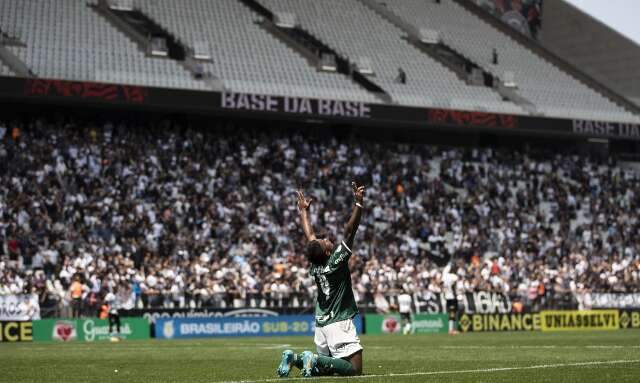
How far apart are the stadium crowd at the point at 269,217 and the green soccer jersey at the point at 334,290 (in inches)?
896

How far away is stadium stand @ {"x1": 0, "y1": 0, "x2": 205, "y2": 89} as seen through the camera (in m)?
51.5

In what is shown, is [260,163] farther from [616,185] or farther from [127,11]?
[616,185]

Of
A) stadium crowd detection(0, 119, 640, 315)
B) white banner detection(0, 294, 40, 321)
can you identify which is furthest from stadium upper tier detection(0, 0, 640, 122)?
white banner detection(0, 294, 40, 321)

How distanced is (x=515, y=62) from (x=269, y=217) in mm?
28052

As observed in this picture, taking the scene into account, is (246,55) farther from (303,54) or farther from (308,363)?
(308,363)

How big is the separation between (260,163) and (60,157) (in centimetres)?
1037

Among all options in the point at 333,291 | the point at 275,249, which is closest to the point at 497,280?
the point at 275,249

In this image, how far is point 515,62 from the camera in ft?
233

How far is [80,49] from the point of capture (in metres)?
53.4

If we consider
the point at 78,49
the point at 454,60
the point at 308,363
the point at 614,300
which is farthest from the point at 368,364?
the point at 454,60

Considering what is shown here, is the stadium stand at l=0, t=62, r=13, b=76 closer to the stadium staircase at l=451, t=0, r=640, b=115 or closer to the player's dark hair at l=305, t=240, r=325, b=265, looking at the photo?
the player's dark hair at l=305, t=240, r=325, b=265

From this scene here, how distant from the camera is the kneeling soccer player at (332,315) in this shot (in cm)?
1456

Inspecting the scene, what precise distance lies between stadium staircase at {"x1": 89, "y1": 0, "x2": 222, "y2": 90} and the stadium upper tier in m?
0.26

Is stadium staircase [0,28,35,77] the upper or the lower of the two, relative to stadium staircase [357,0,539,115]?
lower
